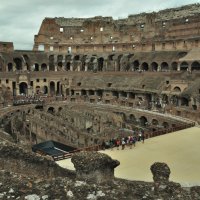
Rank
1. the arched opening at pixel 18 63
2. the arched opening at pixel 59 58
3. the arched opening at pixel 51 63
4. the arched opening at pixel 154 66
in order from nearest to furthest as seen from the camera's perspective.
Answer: the arched opening at pixel 154 66
the arched opening at pixel 18 63
the arched opening at pixel 51 63
the arched opening at pixel 59 58

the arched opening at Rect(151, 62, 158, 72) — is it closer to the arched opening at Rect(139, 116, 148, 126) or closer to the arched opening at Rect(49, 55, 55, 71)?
the arched opening at Rect(139, 116, 148, 126)

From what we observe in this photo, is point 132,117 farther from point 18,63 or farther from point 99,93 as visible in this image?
point 18,63

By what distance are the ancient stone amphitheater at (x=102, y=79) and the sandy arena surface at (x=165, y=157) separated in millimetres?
2141

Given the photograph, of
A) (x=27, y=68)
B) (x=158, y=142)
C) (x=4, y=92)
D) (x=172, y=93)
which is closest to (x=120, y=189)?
(x=158, y=142)

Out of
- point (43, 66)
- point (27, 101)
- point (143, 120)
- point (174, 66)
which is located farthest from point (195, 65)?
point (43, 66)

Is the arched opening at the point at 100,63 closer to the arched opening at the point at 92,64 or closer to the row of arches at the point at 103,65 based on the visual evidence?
the row of arches at the point at 103,65

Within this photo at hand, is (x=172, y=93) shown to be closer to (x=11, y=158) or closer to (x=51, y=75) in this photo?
(x=51, y=75)

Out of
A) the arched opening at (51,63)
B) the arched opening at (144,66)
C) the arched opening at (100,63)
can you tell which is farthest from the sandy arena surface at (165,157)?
the arched opening at (51,63)

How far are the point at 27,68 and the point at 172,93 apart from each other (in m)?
29.8

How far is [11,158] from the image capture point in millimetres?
7320

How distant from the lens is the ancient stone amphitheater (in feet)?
99.7

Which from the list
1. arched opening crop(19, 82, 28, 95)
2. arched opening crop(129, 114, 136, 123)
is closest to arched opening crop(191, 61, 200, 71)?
arched opening crop(129, 114, 136, 123)

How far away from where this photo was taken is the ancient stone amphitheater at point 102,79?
30.4 meters

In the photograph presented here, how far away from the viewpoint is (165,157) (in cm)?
1889
